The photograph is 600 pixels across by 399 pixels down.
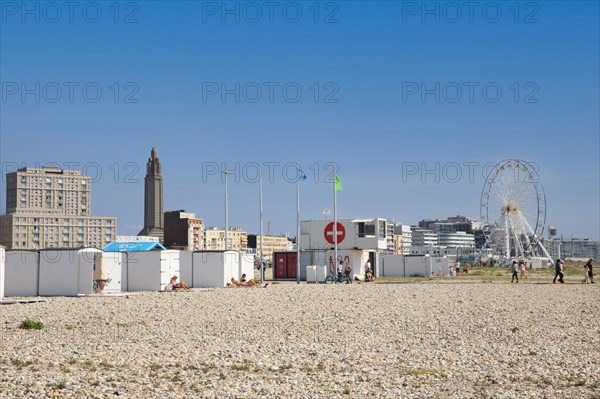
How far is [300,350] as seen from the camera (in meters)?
17.9

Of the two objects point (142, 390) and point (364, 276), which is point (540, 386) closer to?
point (142, 390)

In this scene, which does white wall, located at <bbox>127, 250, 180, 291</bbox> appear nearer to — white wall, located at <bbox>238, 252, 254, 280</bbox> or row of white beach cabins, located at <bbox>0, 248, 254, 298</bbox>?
row of white beach cabins, located at <bbox>0, 248, 254, 298</bbox>

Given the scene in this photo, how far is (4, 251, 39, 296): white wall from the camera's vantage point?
1468 inches

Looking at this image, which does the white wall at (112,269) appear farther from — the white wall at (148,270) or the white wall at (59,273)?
the white wall at (59,273)

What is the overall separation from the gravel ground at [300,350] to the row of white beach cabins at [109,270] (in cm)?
568

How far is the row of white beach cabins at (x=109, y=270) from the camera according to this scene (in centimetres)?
3675

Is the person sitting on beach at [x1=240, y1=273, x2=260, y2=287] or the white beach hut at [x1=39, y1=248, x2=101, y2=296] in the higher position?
the white beach hut at [x1=39, y1=248, x2=101, y2=296]

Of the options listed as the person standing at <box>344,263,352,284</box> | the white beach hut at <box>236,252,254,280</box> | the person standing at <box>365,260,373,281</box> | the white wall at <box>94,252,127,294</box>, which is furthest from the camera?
the person standing at <box>365,260,373,281</box>

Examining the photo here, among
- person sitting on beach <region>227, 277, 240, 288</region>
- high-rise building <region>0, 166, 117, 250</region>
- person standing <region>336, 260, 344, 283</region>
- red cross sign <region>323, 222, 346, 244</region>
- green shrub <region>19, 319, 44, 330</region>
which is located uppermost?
high-rise building <region>0, 166, 117, 250</region>

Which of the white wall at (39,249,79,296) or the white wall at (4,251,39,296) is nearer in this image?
the white wall at (39,249,79,296)

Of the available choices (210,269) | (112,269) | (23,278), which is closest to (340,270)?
(210,269)

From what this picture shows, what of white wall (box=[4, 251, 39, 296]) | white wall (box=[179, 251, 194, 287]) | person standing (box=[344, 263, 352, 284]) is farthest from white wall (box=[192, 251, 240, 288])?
person standing (box=[344, 263, 352, 284])

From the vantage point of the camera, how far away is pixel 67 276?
3681 cm

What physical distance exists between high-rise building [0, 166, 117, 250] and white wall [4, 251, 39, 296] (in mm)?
143549
